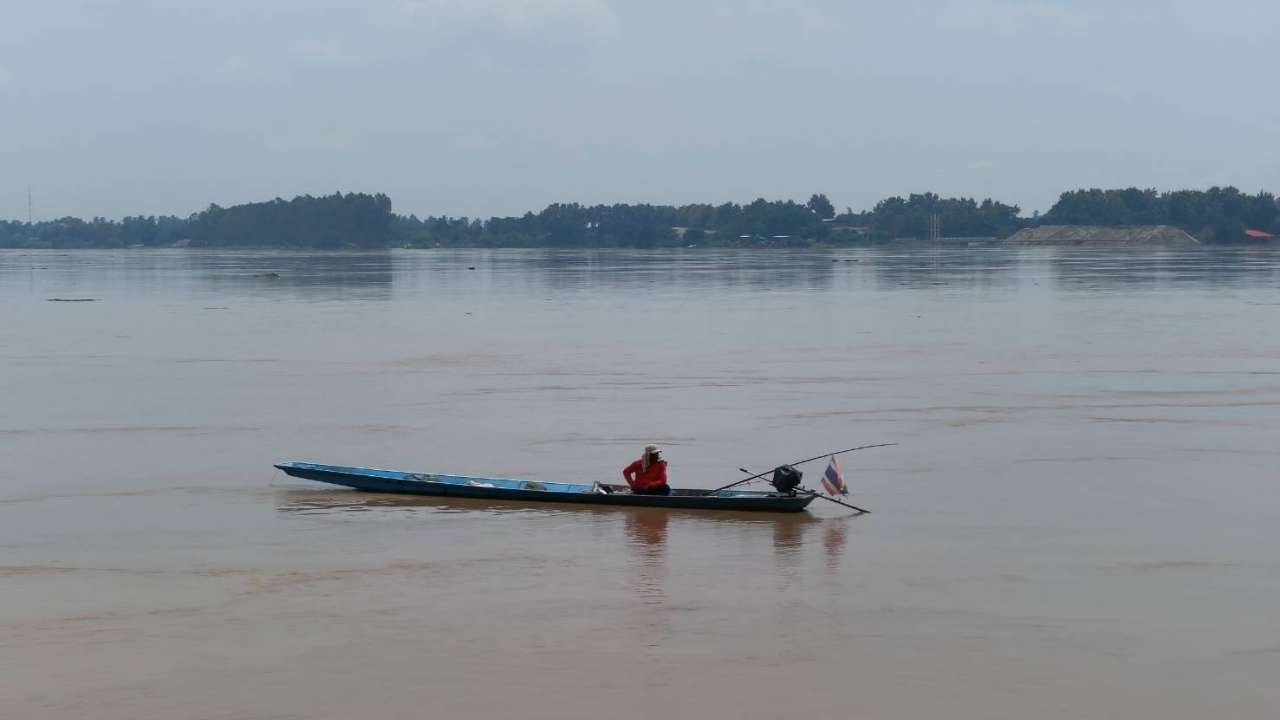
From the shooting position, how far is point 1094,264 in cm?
11694

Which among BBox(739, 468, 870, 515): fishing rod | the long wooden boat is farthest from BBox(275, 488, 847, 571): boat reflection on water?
BBox(739, 468, 870, 515): fishing rod

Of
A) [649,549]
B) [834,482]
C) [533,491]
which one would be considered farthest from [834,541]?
[533,491]

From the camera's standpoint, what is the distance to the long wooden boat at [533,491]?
1972 centimetres

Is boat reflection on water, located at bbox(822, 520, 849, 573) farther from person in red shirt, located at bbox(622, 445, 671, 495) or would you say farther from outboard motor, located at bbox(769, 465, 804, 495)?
person in red shirt, located at bbox(622, 445, 671, 495)

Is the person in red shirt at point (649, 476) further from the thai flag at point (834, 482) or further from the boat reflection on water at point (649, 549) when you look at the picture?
the thai flag at point (834, 482)

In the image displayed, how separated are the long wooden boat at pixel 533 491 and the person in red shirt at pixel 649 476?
0.09 metres

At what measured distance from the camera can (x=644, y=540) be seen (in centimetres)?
1880

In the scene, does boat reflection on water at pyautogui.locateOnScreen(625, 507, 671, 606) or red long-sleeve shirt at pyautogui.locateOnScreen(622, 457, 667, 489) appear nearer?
boat reflection on water at pyautogui.locateOnScreen(625, 507, 671, 606)

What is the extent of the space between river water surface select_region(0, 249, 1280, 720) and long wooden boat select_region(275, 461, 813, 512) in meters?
0.23

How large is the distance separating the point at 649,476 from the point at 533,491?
1623 mm

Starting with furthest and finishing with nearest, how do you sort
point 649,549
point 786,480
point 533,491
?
point 533,491
point 786,480
point 649,549

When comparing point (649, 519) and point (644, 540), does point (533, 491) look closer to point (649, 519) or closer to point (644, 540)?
point (649, 519)

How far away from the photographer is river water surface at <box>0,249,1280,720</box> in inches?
525

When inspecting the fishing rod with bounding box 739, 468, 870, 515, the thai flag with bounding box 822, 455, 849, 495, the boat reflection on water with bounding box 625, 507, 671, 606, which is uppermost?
the thai flag with bounding box 822, 455, 849, 495
